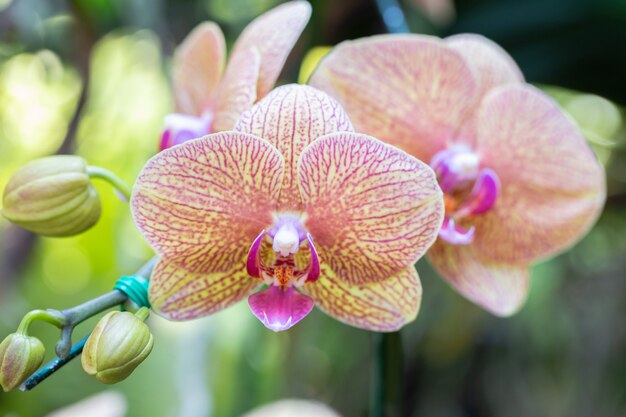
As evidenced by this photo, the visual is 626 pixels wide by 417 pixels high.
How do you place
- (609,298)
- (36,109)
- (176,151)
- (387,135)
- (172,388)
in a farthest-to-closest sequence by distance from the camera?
(36,109) → (609,298) → (172,388) → (387,135) → (176,151)

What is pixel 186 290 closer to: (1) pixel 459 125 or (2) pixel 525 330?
(1) pixel 459 125

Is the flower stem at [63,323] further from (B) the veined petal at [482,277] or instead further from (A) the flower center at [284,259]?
(B) the veined petal at [482,277]

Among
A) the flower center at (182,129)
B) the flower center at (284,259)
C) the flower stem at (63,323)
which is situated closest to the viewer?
the flower stem at (63,323)

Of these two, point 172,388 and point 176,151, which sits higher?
point 176,151

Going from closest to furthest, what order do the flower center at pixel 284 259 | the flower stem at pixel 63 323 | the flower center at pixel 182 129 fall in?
the flower stem at pixel 63 323 < the flower center at pixel 284 259 < the flower center at pixel 182 129

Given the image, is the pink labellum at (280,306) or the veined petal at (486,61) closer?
the pink labellum at (280,306)

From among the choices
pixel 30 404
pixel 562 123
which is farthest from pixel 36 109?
pixel 562 123

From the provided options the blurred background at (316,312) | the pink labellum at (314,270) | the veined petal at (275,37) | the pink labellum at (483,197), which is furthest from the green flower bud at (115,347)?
the blurred background at (316,312)
